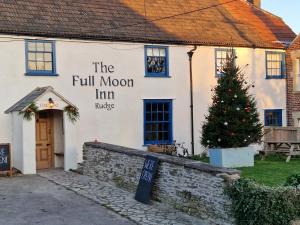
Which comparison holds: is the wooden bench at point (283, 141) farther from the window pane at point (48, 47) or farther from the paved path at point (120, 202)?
the window pane at point (48, 47)

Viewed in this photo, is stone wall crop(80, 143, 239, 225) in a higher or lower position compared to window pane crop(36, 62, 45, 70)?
lower

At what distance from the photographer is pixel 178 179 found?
11.4 m

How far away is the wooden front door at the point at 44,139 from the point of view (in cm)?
1844

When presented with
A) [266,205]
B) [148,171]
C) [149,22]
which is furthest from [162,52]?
[266,205]

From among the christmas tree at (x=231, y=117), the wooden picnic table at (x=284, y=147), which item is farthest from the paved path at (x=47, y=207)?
the wooden picnic table at (x=284, y=147)

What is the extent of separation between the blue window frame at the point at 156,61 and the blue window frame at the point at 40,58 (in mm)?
4053

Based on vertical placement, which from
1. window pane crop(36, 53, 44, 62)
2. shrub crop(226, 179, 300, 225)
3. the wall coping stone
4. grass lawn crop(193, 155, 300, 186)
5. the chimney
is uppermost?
the chimney

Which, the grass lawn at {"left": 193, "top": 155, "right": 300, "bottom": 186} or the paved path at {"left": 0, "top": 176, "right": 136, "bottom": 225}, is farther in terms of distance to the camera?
the grass lawn at {"left": 193, "top": 155, "right": 300, "bottom": 186}

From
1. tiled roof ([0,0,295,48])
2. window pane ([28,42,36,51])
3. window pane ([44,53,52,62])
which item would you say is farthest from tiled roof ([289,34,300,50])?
window pane ([28,42,36,51])

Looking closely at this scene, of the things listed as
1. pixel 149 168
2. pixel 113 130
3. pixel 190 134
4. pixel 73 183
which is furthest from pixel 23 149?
pixel 190 134

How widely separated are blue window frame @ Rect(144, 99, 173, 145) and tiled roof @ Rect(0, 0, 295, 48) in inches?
104

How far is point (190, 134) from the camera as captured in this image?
69.7 feet

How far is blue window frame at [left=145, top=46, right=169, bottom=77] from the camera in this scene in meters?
20.5

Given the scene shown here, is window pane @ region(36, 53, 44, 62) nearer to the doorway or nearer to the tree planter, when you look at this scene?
the doorway
